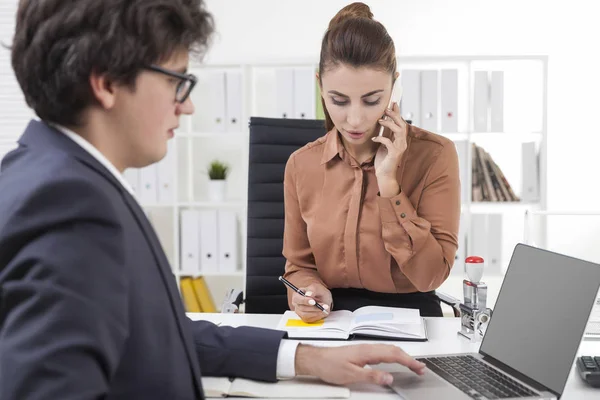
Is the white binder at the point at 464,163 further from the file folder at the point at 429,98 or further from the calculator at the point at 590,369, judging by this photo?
the calculator at the point at 590,369

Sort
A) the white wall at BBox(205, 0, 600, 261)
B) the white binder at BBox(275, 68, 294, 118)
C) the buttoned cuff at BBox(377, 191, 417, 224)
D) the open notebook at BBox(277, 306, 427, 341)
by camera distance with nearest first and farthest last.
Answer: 1. the open notebook at BBox(277, 306, 427, 341)
2. the buttoned cuff at BBox(377, 191, 417, 224)
3. the white binder at BBox(275, 68, 294, 118)
4. the white wall at BBox(205, 0, 600, 261)

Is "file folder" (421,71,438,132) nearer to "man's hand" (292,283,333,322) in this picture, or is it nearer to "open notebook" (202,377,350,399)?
"man's hand" (292,283,333,322)

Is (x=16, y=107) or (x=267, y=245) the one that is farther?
(x=16, y=107)

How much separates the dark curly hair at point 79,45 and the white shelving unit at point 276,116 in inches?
104

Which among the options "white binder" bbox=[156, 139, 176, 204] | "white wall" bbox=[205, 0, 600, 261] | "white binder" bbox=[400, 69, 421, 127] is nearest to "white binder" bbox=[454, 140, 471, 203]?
"white binder" bbox=[400, 69, 421, 127]

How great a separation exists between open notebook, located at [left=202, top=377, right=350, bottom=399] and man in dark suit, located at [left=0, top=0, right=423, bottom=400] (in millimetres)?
243

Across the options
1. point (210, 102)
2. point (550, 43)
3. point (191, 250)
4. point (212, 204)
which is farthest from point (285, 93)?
point (550, 43)

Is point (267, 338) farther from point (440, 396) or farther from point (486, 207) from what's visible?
point (486, 207)

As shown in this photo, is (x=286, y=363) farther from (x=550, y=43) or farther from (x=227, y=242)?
(x=550, y=43)

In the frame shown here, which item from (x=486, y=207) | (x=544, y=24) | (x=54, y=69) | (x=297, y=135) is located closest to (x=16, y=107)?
(x=297, y=135)

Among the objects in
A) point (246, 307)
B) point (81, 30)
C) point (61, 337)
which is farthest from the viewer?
point (246, 307)

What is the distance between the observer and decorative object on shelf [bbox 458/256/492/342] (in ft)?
4.71

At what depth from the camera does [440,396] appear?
105 centimetres

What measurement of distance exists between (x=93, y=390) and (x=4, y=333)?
11 centimetres
